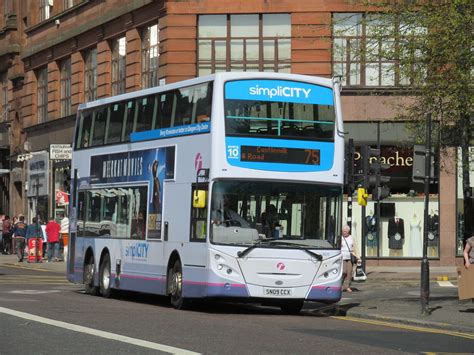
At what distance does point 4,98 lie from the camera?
59.3m

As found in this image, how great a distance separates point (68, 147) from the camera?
42594 millimetres

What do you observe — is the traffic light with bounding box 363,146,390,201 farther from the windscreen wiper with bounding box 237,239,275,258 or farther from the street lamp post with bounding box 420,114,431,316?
the windscreen wiper with bounding box 237,239,275,258

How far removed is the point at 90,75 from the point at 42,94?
601cm

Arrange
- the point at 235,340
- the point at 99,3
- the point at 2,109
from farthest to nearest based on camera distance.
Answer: the point at 2,109
the point at 99,3
the point at 235,340

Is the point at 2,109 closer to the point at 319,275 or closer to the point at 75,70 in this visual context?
the point at 75,70

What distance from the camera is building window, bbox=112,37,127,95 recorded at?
4544cm

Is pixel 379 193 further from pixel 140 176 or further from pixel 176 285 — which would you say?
pixel 176 285

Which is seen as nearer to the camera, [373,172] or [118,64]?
[373,172]

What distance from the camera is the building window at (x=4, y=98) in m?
58.9

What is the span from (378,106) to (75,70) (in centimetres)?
1487

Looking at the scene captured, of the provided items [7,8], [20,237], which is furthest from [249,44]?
[7,8]

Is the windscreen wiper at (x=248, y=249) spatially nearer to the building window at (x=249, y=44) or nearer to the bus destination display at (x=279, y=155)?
the bus destination display at (x=279, y=155)

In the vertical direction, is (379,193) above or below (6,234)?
above

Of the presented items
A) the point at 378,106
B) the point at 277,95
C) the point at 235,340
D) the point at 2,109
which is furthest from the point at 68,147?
the point at 235,340
